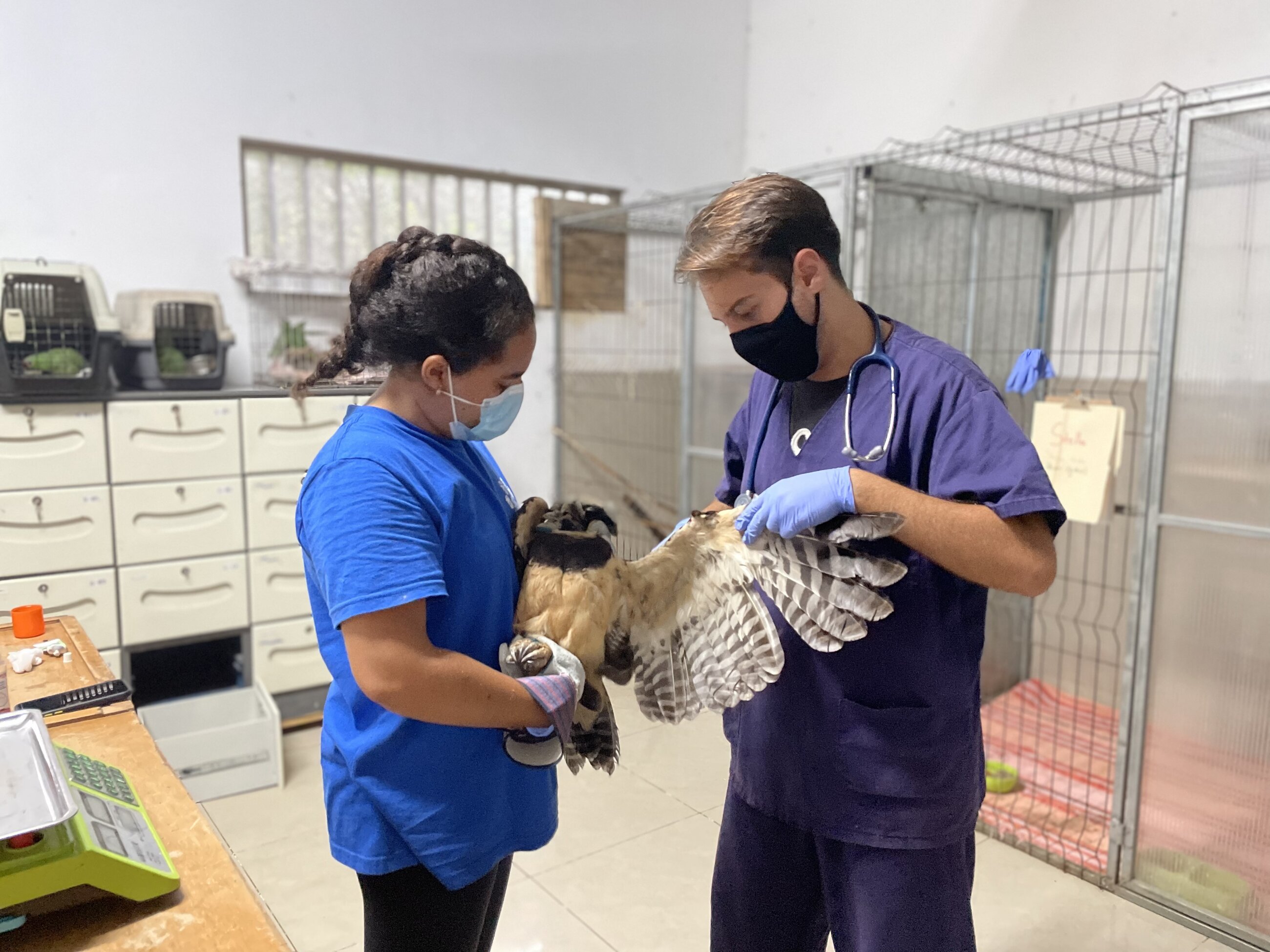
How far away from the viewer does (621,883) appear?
2451 mm

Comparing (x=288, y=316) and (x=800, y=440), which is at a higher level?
(x=288, y=316)

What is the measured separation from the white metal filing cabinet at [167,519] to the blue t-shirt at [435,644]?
1747 millimetres

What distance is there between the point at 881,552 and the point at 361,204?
10.5 ft

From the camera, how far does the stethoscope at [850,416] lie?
125cm

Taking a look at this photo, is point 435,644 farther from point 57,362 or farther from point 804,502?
point 57,362

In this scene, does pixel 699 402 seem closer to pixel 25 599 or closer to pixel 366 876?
pixel 25 599

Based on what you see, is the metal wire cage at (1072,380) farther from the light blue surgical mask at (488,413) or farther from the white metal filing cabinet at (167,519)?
the light blue surgical mask at (488,413)

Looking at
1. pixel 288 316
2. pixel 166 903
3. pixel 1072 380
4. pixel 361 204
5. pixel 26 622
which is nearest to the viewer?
pixel 166 903

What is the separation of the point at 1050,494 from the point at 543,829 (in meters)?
0.78

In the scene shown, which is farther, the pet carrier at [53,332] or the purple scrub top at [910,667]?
the pet carrier at [53,332]

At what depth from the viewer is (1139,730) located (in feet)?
7.66

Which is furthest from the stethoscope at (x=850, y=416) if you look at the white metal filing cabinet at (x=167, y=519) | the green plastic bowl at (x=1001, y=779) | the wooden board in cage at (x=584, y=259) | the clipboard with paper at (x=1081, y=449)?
the wooden board in cage at (x=584, y=259)

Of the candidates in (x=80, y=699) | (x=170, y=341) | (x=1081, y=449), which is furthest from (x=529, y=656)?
(x=170, y=341)

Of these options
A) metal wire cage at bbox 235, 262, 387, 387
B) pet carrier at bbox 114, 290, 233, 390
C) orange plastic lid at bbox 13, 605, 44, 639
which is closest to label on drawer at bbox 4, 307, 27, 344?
pet carrier at bbox 114, 290, 233, 390
